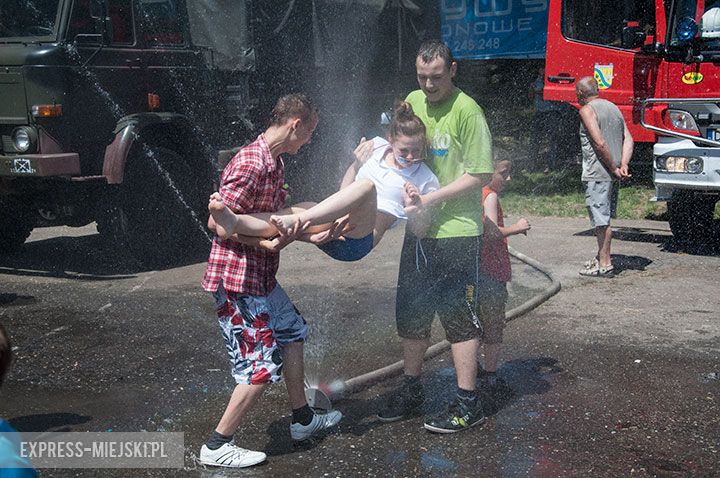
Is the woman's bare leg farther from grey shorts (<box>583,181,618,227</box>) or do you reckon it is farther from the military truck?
the military truck

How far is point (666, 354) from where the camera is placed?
5.67 m

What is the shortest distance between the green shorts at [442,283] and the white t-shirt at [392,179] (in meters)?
0.29

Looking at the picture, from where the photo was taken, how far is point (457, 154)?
175 inches

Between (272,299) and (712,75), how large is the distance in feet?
20.1

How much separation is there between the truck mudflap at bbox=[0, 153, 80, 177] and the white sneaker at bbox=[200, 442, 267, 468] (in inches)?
179

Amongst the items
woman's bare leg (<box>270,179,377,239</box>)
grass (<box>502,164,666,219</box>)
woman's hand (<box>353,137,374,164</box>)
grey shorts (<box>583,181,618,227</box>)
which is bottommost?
grass (<box>502,164,666,219</box>)

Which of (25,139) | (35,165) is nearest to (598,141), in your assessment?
(35,165)

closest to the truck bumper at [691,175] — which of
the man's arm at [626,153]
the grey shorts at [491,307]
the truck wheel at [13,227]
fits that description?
the man's arm at [626,153]

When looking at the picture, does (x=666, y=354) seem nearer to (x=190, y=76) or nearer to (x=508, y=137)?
(x=190, y=76)

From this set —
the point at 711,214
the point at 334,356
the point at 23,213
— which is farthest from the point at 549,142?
the point at 334,356

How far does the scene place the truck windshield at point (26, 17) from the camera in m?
8.11

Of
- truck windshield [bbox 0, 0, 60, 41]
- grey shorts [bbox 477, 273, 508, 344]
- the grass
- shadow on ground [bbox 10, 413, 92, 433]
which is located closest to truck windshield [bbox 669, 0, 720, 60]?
the grass

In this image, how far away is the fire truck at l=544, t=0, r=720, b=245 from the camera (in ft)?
27.6

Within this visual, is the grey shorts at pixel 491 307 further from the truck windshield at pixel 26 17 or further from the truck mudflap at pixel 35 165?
the truck windshield at pixel 26 17
